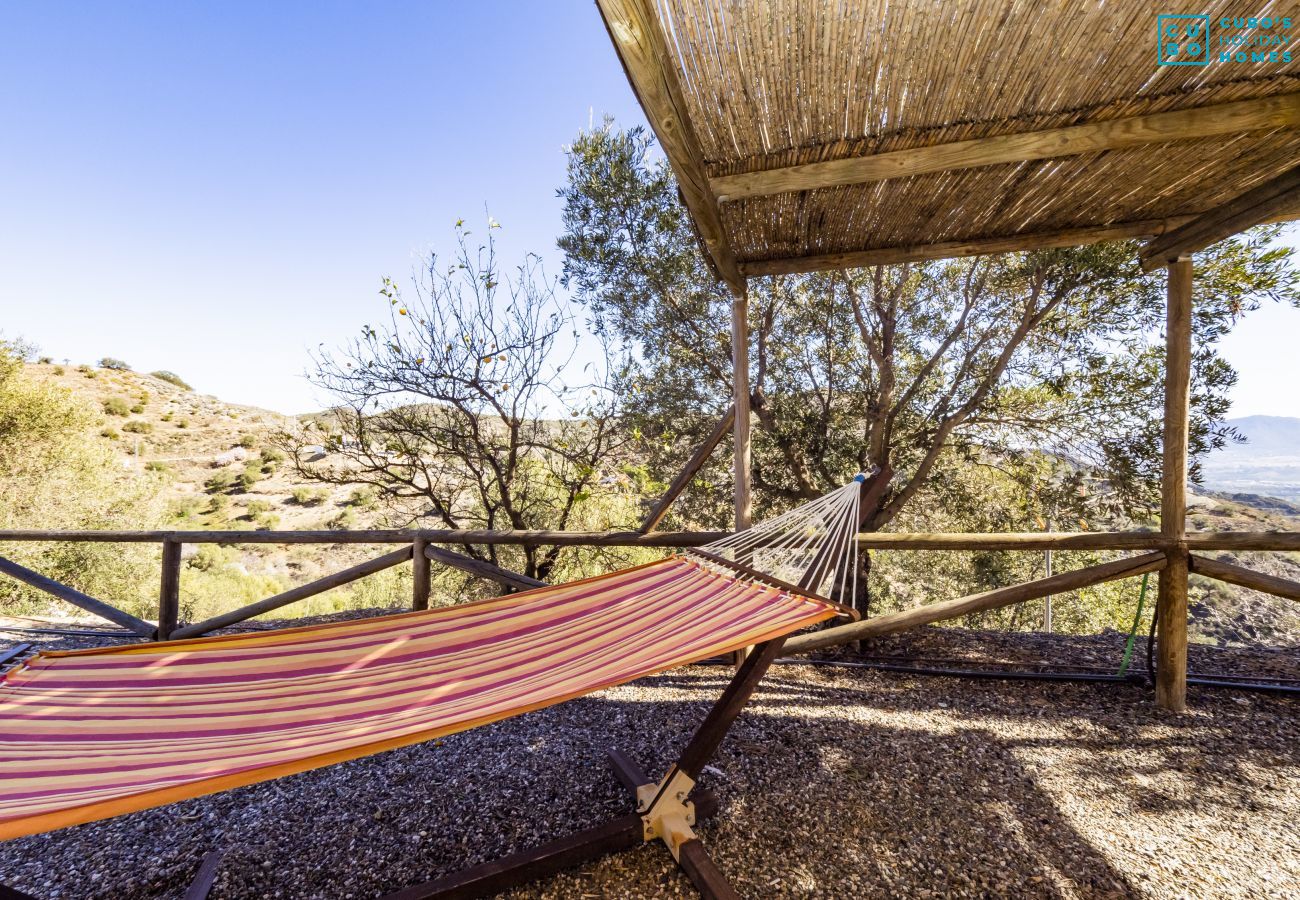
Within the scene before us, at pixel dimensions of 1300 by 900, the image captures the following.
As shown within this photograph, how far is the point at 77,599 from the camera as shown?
9.76 ft

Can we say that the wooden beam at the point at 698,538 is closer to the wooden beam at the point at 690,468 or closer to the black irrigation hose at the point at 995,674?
the wooden beam at the point at 690,468

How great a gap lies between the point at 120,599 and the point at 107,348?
56.3ft

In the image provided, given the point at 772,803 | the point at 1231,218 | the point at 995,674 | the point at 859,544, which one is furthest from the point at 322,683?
the point at 1231,218

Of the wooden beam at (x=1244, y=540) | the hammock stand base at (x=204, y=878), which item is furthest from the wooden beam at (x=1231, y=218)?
the hammock stand base at (x=204, y=878)

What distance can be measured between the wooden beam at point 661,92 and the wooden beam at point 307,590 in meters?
2.13

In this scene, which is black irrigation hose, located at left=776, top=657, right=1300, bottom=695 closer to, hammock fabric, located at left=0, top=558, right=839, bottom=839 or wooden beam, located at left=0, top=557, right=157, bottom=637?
hammock fabric, located at left=0, top=558, right=839, bottom=839

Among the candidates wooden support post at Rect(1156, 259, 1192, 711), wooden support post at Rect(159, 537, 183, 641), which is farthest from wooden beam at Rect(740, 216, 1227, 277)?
wooden support post at Rect(159, 537, 183, 641)

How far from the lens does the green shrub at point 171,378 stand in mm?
19328

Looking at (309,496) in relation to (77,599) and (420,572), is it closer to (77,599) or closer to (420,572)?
(77,599)

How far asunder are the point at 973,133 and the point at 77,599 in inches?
185

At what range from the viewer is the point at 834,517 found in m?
1.82

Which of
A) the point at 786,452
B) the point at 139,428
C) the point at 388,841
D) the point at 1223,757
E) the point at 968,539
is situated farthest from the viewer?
the point at 139,428

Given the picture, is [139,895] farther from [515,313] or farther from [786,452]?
[786,452]

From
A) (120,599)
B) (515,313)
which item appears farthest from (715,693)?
(120,599)
